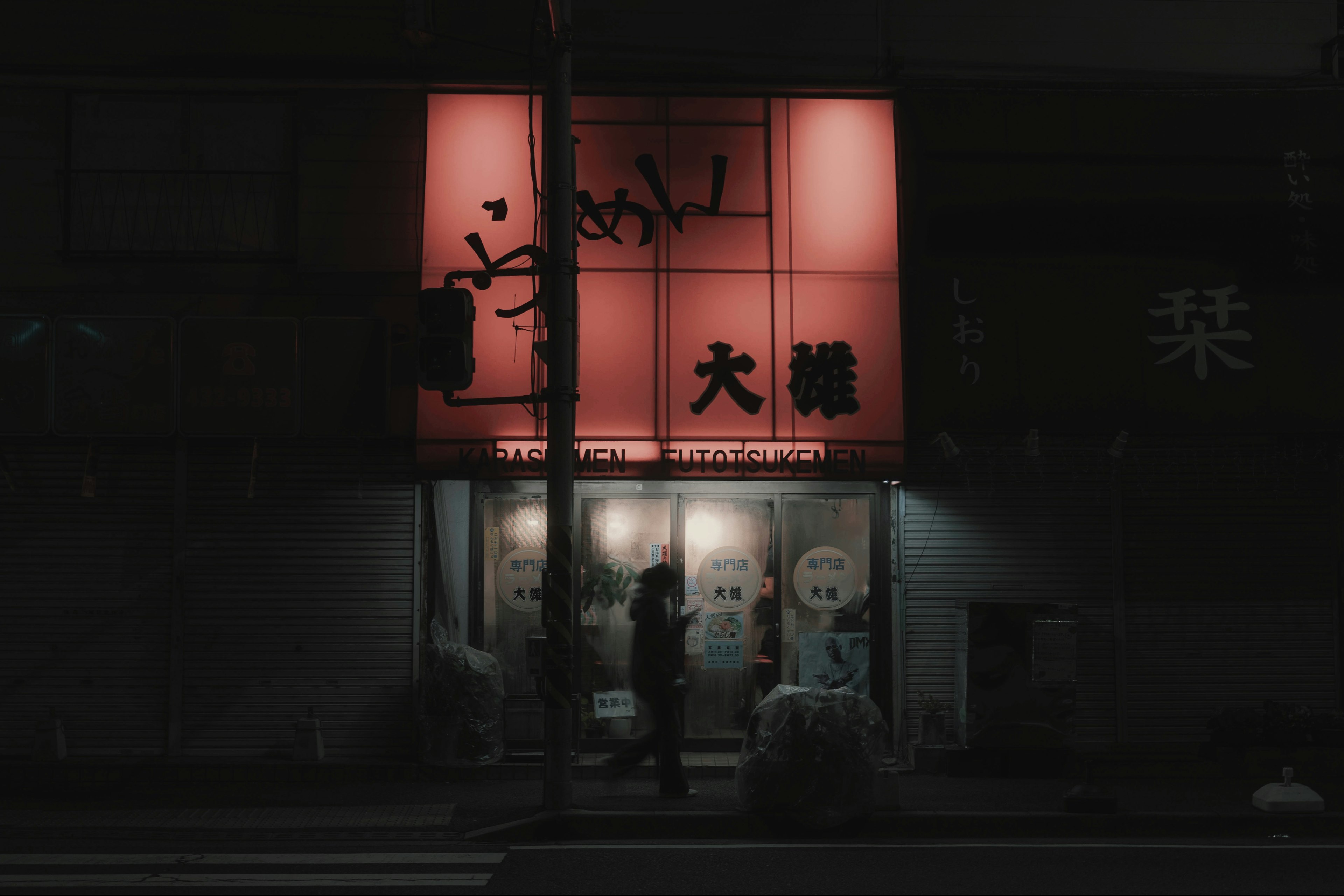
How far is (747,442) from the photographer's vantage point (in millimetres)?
11484

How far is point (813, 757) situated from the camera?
8969 mm

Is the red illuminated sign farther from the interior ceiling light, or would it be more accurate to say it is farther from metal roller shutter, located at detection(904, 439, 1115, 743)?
metal roller shutter, located at detection(904, 439, 1115, 743)

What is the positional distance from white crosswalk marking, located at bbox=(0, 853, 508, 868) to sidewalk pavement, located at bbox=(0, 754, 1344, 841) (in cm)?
57

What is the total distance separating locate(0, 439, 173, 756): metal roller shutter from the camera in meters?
11.7

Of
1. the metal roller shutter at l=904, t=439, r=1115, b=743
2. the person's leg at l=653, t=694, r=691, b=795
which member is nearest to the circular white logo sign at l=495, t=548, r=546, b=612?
the person's leg at l=653, t=694, r=691, b=795

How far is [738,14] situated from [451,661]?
25.5ft

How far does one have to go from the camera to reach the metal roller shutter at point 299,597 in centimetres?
1173

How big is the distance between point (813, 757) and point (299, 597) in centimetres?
595

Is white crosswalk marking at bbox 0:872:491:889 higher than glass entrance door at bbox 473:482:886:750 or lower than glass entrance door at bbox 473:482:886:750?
lower

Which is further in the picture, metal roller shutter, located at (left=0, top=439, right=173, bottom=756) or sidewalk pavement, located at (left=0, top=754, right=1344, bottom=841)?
metal roller shutter, located at (left=0, top=439, right=173, bottom=756)

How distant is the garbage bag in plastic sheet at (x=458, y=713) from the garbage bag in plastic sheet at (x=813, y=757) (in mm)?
3145

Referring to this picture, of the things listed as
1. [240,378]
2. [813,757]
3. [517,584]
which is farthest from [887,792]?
[240,378]

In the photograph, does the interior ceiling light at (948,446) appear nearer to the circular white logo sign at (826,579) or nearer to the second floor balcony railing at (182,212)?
the circular white logo sign at (826,579)

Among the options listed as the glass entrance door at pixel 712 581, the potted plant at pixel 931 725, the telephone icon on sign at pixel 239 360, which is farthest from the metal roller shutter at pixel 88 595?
the potted plant at pixel 931 725
